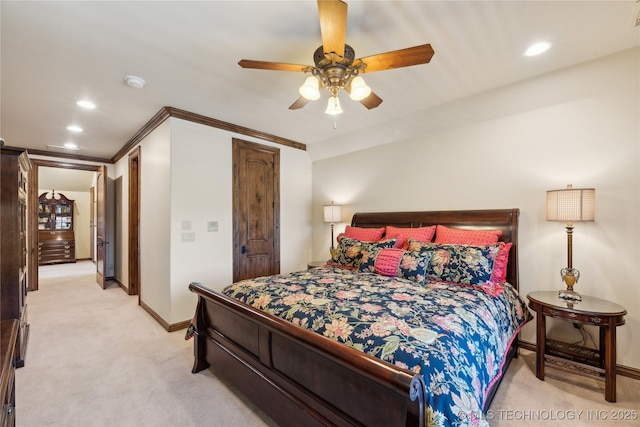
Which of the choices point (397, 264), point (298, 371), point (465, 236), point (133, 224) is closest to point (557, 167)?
point (465, 236)

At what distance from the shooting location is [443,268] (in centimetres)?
258

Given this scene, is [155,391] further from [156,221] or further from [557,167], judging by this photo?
[557,167]

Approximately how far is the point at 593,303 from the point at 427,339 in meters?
1.81

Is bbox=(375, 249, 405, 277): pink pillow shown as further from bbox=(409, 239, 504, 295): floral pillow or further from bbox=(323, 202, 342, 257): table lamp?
bbox=(323, 202, 342, 257): table lamp

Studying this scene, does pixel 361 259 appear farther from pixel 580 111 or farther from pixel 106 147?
pixel 106 147

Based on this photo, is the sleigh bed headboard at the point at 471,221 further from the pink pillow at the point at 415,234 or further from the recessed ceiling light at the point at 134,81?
the recessed ceiling light at the point at 134,81

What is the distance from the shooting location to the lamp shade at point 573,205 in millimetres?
2246

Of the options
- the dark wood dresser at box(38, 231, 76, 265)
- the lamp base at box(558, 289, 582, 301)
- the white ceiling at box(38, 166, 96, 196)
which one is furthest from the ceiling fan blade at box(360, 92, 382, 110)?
the dark wood dresser at box(38, 231, 76, 265)

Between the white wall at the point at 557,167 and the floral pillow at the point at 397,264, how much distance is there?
3.53ft

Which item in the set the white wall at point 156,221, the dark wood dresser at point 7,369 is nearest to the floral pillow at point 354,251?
the white wall at point 156,221

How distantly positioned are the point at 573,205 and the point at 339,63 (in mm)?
2197

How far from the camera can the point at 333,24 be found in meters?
1.52

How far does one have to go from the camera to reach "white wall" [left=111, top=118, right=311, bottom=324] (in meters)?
3.29

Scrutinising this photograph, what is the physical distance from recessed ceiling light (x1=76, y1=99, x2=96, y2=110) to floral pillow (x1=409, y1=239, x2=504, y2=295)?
3.89 metres
